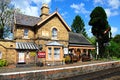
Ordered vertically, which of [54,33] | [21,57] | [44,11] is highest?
[44,11]

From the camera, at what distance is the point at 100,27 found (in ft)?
116

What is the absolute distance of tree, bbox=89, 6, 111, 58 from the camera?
1394 inches

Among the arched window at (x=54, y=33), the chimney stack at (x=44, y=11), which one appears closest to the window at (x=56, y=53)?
the arched window at (x=54, y=33)

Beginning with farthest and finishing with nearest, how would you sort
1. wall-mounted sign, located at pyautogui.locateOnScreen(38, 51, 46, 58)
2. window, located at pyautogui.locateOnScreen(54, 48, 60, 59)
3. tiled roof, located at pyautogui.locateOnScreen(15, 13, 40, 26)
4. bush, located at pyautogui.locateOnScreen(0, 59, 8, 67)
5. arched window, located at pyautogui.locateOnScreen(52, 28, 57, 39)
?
arched window, located at pyautogui.locateOnScreen(52, 28, 57, 39) → tiled roof, located at pyautogui.locateOnScreen(15, 13, 40, 26) → window, located at pyautogui.locateOnScreen(54, 48, 60, 59) → wall-mounted sign, located at pyautogui.locateOnScreen(38, 51, 46, 58) → bush, located at pyautogui.locateOnScreen(0, 59, 8, 67)

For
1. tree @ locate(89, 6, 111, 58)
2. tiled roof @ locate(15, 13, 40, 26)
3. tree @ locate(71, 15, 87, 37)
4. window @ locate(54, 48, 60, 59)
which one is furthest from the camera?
tree @ locate(71, 15, 87, 37)

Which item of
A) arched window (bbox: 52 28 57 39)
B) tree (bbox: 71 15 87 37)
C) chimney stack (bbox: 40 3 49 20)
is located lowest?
arched window (bbox: 52 28 57 39)

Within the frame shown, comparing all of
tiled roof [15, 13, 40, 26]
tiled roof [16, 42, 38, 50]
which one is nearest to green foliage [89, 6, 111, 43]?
tiled roof [15, 13, 40, 26]

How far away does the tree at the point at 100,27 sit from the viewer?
35.4 meters

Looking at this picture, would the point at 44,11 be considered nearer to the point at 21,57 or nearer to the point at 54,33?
the point at 54,33

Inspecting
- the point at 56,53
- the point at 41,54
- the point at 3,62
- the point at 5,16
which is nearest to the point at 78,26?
the point at 5,16

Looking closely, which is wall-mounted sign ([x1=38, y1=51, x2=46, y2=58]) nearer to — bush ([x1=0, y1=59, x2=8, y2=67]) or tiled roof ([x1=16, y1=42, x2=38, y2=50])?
tiled roof ([x1=16, y1=42, x2=38, y2=50])

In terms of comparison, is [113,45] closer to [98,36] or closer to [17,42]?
[98,36]

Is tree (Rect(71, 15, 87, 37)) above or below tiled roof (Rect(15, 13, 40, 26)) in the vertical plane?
above

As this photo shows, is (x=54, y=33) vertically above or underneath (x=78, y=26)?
underneath
